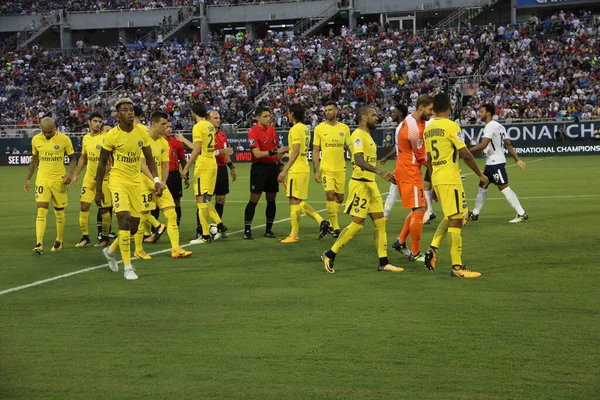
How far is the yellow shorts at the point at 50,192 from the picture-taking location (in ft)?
46.5

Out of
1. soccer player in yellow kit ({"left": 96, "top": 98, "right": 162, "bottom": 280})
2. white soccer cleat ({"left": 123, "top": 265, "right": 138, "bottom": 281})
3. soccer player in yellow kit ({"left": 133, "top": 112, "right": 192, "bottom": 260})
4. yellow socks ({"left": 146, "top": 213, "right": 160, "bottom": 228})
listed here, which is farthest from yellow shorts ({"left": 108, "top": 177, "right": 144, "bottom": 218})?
yellow socks ({"left": 146, "top": 213, "right": 160, "bottom": 228})

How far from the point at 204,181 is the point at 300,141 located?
6.11 feet

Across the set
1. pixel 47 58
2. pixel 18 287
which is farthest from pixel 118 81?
pixel 18 287

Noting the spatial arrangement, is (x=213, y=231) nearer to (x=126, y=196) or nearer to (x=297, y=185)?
(x=297, y=185)

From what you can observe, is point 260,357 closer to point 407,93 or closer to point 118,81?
point 407,93

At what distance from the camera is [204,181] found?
1496 cm

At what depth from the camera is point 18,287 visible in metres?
10.9

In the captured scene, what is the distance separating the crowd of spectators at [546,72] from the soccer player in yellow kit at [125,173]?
32292 millimetres

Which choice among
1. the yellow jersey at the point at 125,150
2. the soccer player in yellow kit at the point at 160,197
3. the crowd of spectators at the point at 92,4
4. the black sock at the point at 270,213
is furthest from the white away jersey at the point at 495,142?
the crowd of spectators at the point at 92,4

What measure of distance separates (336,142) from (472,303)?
19.5 ft

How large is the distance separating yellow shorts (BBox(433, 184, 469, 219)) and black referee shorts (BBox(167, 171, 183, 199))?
666 centimetres

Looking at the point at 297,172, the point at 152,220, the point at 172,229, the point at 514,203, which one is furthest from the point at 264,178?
the point at 514,203

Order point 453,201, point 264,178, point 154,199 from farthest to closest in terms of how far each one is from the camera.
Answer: point 264,178 → point 154,199 → point 453,201

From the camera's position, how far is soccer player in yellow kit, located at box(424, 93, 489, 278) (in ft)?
35.0
